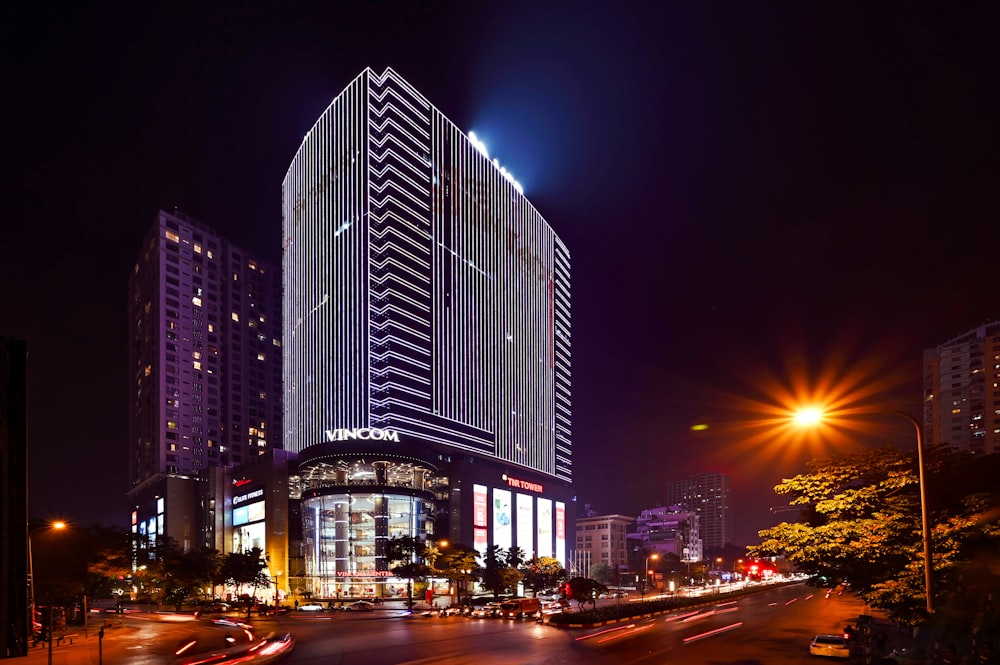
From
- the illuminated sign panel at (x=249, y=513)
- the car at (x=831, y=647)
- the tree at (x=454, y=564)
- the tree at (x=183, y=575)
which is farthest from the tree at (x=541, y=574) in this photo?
the car at (x=831, y=647)

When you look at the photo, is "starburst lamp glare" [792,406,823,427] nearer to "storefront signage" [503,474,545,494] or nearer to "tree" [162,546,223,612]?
"tree" [162,546,223,612]

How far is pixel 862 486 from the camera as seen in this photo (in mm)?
29359

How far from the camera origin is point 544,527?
15788 centimetres

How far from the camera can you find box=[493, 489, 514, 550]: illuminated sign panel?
13950 centimetres

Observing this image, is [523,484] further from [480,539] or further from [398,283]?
[398,283]

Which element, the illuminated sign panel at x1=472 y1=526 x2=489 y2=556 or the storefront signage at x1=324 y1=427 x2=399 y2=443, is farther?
the illuminated sign panel at x1=472 y1=526 x2=489 y2=556

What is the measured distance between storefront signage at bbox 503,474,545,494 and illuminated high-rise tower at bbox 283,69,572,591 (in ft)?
1.34

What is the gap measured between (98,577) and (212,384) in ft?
378

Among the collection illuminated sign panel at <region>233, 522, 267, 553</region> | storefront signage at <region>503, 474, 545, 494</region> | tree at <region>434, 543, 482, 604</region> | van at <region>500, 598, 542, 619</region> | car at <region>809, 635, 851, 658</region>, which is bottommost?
illuminated sign panel at <region>233, 522, 267, 553</region>

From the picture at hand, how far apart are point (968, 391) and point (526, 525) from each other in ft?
335

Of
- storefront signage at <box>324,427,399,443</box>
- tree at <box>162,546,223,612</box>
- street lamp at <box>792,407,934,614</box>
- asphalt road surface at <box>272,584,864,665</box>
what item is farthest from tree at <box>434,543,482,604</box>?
street lamp at <box>792,407,934,614</box>

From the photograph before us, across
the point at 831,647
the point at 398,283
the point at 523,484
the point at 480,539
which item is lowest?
the point at 480,539

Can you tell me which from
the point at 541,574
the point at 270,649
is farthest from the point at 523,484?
the point at 270,649

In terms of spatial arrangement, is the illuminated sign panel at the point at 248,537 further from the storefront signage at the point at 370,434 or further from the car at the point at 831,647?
the car at the point at 831,647
